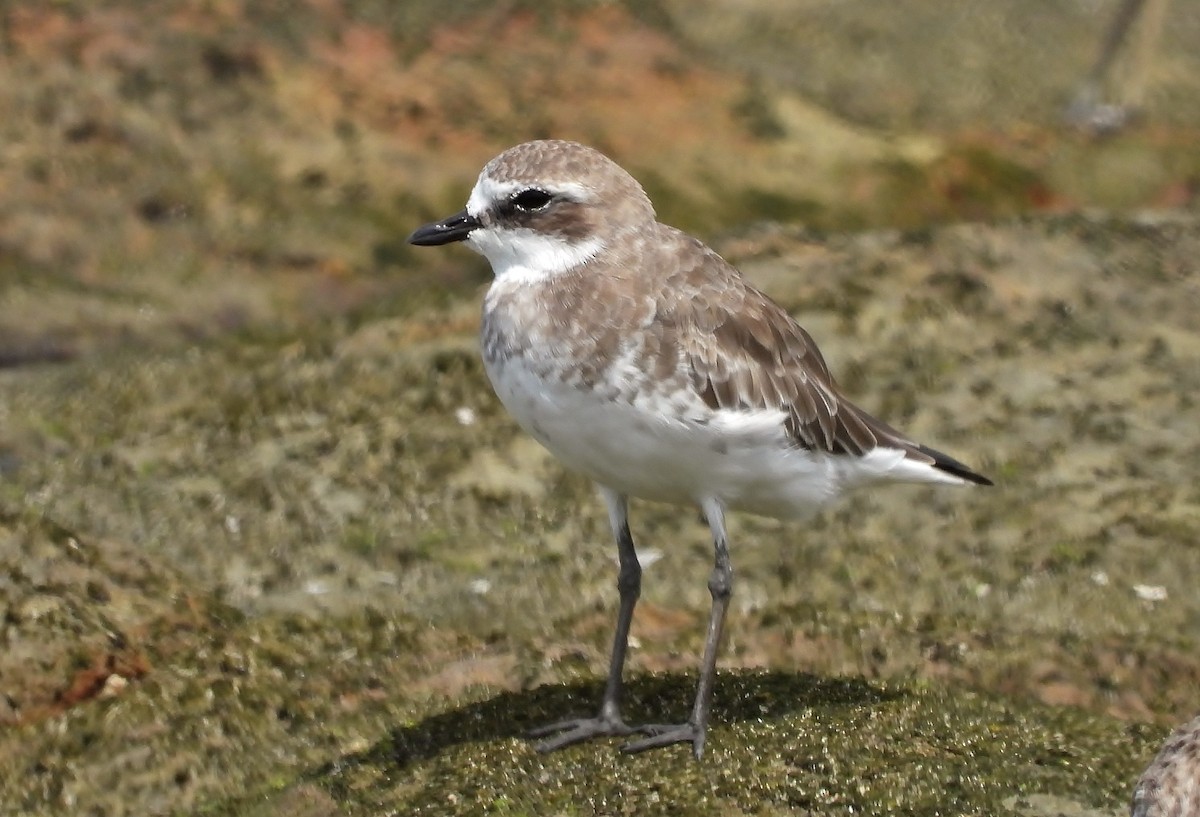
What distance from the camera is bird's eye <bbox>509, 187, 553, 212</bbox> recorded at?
741cm

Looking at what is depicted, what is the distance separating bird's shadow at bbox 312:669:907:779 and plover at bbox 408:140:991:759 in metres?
0.29

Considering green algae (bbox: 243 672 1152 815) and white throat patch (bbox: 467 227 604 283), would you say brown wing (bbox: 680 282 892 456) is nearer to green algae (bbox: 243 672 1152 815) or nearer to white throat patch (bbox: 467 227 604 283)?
white throat patch (bbox: 467 227 604 283)

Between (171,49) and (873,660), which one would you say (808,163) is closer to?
(171,49)

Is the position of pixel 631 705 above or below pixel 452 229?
below

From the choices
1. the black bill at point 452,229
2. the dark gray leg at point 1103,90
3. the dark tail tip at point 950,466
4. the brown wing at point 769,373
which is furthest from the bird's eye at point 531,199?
the dark gray leg at point 1103,90

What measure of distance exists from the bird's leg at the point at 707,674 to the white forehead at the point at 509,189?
4.94 ft

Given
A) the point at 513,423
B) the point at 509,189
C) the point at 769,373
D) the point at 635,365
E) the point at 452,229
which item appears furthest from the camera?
the point at 513,423

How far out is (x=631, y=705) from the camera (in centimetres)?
826

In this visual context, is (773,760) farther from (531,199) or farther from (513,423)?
(513,423)

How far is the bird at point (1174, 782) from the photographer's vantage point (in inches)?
232

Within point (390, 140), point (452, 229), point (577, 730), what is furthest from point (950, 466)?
point (390, 140)

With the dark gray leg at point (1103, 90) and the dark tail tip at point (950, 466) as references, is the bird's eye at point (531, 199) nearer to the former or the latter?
the dark tail tip at point (950, 466)

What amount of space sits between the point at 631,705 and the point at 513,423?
Result: 4225 millimetres

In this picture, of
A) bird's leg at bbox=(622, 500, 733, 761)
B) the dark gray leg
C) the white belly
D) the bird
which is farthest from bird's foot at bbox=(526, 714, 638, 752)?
the dark gray leg
